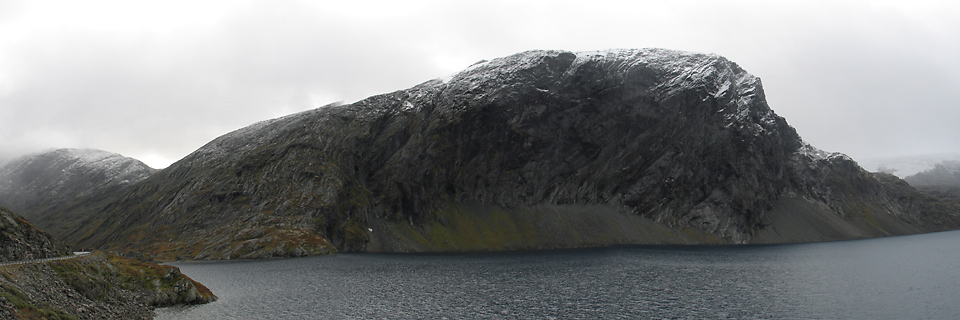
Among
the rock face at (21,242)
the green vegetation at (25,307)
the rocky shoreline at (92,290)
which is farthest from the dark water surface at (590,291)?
the green vegetation at (25,307)

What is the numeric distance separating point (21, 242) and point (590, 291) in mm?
63235

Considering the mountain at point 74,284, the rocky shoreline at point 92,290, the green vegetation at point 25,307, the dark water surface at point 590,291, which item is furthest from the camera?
the dark water surface at point 590,291

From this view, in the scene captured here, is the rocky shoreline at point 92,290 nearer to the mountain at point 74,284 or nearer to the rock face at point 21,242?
the mountain at point 74,284

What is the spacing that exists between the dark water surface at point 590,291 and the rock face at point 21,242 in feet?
42.4

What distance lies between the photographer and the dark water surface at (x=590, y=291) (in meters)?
56.4

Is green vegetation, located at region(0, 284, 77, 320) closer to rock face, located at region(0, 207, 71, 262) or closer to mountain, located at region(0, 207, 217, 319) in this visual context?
mountain, located at region(0, 207, 217, 319)

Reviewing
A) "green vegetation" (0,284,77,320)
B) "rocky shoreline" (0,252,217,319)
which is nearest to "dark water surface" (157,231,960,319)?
"rocky shoreline" (0,252,217,319)

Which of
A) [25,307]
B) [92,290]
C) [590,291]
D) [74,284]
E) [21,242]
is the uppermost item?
[21,242]

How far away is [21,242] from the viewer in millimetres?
49938

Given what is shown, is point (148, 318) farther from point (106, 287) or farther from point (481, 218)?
point (481, 218)

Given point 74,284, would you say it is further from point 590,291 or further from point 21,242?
point 590,291

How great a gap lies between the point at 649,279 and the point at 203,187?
154 meters

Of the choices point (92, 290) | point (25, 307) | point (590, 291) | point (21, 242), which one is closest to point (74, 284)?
point (92, 290)

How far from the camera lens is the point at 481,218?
7805 inches
